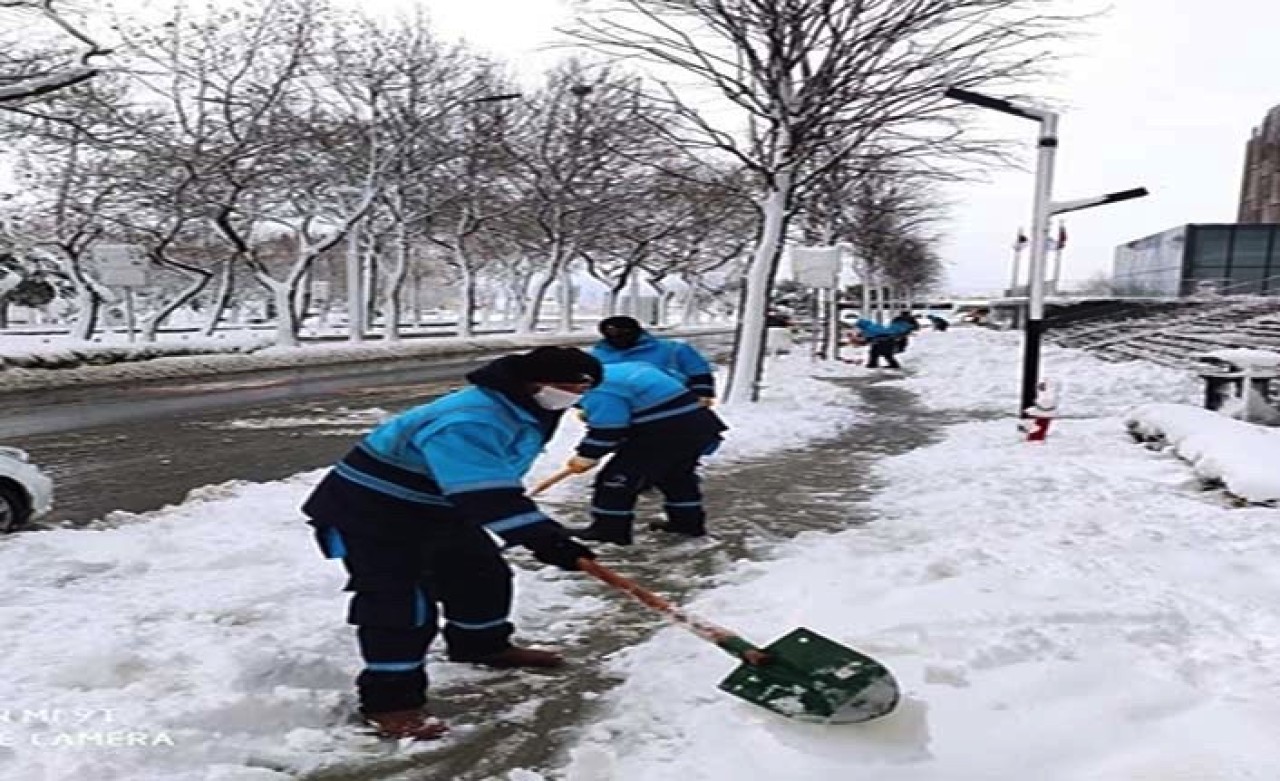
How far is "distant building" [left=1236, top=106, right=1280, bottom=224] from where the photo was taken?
190 feet

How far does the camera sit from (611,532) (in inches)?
245

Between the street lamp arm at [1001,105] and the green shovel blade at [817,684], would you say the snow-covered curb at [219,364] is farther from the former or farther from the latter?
the green shovel blade at [817,684]

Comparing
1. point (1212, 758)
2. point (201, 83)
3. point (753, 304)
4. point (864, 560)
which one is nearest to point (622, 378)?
point (864, 560)

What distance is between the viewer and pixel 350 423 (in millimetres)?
13695

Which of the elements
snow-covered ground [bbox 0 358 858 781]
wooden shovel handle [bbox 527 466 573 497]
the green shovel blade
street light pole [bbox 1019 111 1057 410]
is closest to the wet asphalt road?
snow-covered ground [bbox 0 358 858 781]

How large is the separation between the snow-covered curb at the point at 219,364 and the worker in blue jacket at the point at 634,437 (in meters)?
16.6

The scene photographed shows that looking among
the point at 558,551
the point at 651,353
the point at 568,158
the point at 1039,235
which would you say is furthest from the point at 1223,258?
the point at 558,551

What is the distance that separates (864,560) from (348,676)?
9.70ft

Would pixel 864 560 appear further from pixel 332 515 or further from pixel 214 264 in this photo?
pixel 214 264

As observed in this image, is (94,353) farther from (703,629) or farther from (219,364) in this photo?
(703,629)

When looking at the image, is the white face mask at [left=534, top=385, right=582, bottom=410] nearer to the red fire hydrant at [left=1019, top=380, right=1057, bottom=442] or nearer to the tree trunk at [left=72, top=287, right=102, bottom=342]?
the red fire hydrant at [left=1019, top=380, right=1057, bottom=442]

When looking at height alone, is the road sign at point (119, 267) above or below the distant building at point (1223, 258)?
below

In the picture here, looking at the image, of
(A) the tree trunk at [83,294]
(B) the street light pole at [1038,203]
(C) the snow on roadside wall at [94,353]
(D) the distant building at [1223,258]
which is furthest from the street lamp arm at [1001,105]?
(D) the distant building at [1223,258]

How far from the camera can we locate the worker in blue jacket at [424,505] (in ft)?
11.1
